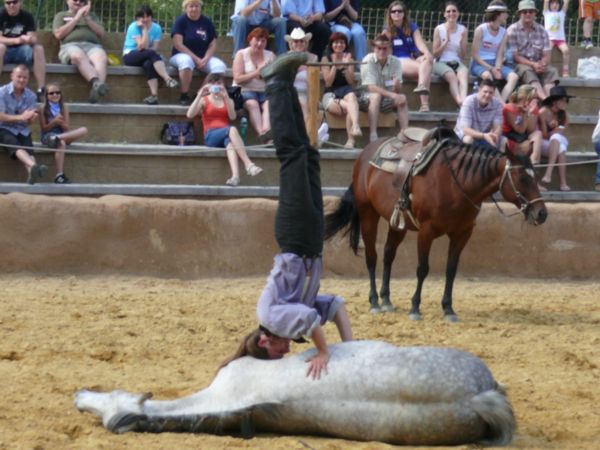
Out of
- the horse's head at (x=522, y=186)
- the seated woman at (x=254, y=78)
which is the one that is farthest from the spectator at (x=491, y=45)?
the horse's head at (x=522, y=186)

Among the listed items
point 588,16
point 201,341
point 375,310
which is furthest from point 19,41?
point 588,16

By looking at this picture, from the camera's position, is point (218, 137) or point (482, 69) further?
point (482, 69)

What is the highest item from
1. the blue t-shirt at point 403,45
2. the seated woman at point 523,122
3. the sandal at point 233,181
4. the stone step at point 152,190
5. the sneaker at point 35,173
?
the blue t-shirt at point 403,45

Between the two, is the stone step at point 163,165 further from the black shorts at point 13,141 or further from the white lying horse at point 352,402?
the white lying horse at point 352,402

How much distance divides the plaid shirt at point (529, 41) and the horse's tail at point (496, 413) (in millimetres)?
11577

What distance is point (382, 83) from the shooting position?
16.0m

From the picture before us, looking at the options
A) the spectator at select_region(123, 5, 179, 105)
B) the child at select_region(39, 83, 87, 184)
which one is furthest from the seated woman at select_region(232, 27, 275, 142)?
the child at select_region(39, 83, 87, 184)

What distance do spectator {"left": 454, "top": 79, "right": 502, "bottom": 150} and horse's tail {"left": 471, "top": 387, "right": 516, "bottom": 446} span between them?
8212 mm

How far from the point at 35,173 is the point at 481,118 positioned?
204 inches

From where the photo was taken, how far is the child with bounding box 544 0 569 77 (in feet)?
61.4

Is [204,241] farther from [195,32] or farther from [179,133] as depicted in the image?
[195,32]

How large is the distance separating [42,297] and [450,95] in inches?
301

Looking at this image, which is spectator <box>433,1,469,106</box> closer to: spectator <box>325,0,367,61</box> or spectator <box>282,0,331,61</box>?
spectator <box>325,0,367,61</box>

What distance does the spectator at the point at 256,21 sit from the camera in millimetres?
16656
